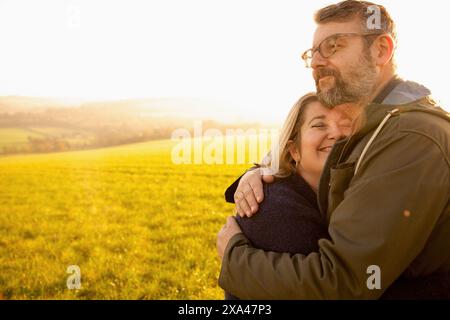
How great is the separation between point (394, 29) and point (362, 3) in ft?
1.06

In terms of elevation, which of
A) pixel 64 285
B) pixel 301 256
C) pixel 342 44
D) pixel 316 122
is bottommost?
pixel 64 285

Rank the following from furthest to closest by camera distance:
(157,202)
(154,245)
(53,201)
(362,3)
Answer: (53,201), (157,202), (154,245), (362,3)

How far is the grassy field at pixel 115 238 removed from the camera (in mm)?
7156

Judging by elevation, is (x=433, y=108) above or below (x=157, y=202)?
above

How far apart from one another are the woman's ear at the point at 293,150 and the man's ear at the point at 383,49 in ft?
2.73

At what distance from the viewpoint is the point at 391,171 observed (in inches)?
88.4

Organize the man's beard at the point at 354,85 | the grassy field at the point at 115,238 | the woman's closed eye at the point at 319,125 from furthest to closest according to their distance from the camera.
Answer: the grassy field at the point at 115,238 < the woman's closed eye at the point at 319,125 < the man's beard at the point at 354,85

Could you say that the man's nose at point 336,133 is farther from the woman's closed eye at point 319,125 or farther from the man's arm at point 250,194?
the man's arm at point 250,194

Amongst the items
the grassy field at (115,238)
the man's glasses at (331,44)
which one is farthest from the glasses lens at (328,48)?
the grassy field at (115,238)

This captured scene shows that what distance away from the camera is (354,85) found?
3225mm

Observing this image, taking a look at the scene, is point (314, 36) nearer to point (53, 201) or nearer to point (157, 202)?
Result: point (157, 202)

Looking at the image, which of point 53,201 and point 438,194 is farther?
point 53,201

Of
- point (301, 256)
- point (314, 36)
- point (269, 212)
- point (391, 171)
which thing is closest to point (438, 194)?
point (391, 171)

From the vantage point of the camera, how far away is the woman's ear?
11.2 ft
